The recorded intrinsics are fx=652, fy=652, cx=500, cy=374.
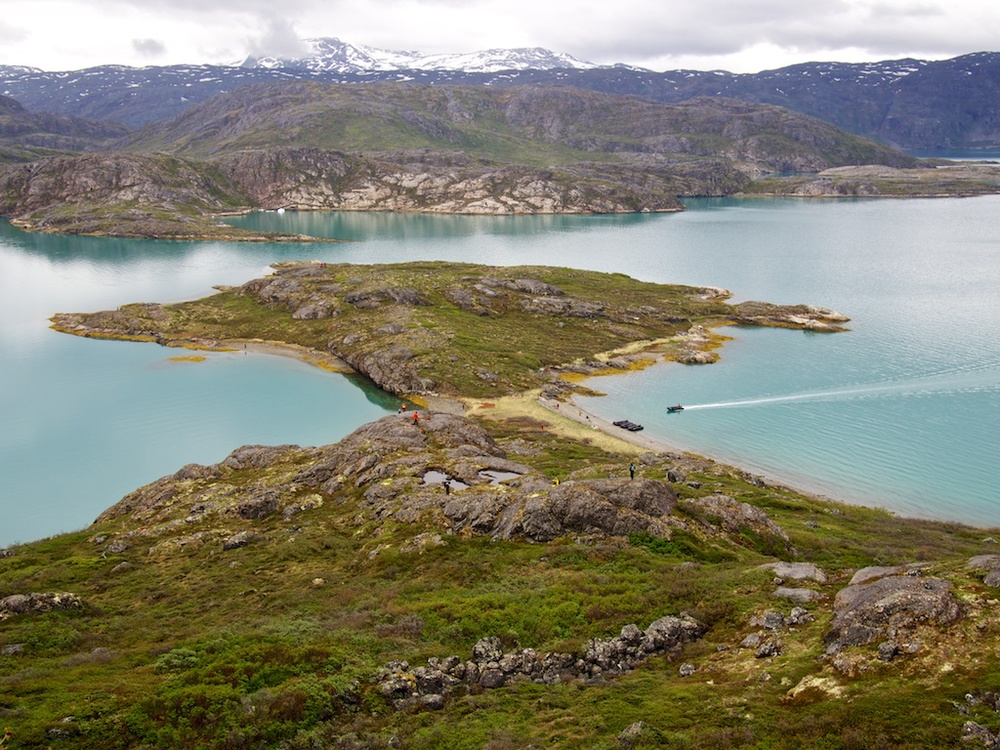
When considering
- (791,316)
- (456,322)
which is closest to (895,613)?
(456,322)

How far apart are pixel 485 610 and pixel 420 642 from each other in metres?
3.51

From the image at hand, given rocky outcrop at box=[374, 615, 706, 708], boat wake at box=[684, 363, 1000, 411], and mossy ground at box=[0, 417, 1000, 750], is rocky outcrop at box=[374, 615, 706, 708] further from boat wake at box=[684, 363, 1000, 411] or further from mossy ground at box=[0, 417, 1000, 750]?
boat wake at box=[684, 363, 1000, 411]

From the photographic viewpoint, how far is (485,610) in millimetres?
31562

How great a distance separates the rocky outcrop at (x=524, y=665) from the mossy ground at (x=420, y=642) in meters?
0.64

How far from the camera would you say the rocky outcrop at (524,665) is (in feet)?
86.3

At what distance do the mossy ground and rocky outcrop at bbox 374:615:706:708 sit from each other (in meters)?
0.64

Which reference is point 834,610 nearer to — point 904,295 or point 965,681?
point 965,681

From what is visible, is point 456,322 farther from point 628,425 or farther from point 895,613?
point 895,613

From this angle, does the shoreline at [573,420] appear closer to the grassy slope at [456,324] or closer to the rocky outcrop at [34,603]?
the grassy slope at [456,324]

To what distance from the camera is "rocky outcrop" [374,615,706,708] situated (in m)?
26.3

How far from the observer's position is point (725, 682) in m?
25.0

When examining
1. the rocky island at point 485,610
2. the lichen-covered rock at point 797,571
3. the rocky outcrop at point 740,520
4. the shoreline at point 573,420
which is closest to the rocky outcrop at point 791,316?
the shoreline at point 573,420

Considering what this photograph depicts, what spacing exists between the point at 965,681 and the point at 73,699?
31.4 m

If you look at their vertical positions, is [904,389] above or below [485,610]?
below
